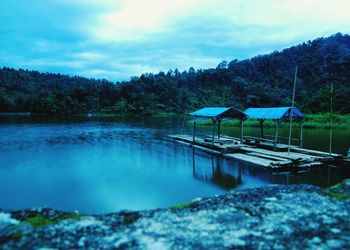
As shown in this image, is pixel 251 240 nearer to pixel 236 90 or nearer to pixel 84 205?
pixel 84 205

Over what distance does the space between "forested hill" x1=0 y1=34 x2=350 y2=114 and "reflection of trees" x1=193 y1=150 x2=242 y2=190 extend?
33912 mm

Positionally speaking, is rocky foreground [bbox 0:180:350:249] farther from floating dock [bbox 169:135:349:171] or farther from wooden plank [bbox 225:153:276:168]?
floating dock [bbox 169:135:349:171]

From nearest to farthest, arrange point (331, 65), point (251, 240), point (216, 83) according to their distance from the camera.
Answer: point (251, 240) → point (331, 65) → point (216, 83)

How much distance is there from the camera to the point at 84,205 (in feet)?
24.0

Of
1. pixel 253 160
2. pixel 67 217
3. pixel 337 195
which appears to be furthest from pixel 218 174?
pixel 67 217

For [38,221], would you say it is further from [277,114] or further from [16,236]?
[277,114]

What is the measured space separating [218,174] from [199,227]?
672 cm

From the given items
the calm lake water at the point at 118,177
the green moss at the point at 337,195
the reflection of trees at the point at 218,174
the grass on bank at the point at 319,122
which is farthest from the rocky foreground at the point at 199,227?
the grass on bank at the point at 319,122

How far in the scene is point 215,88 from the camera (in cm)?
6256

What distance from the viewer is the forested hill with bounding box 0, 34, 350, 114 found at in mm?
48312

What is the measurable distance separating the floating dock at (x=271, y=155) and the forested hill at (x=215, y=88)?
3008cm

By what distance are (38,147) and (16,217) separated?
12638mm

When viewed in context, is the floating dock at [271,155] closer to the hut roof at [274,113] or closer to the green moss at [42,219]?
the hut roof at [274,113]

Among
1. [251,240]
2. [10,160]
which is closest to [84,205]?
[251,240]
